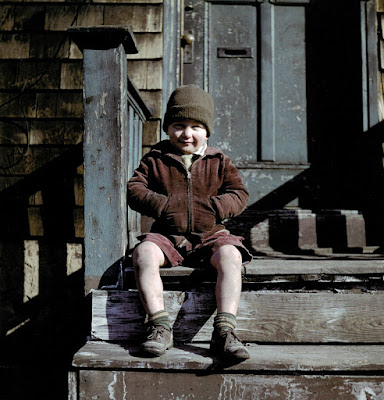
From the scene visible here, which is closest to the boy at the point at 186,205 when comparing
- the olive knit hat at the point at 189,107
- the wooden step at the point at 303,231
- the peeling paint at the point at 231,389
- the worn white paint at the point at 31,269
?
the olive knit hat at the point at 189,107

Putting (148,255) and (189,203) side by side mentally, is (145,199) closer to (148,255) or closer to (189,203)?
(189,203)

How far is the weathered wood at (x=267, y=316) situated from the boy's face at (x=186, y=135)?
802mm

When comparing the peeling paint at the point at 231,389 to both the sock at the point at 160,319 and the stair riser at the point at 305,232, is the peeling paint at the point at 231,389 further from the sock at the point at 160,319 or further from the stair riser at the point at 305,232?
the stair riser at the point at 305,232

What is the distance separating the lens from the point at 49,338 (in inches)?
138

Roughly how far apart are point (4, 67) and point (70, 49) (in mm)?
591

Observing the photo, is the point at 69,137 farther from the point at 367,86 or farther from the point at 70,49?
the point at 367,86

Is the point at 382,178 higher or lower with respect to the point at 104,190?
higher

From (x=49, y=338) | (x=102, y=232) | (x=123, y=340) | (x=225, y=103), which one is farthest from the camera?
(x=225, y=103)

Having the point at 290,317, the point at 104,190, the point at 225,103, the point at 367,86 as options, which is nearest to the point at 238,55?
the point at 225,103

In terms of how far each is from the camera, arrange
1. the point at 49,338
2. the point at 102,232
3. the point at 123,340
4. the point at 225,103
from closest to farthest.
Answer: the point at 123,340
the point at 102,232
the point at 49,338
the point at 225,103

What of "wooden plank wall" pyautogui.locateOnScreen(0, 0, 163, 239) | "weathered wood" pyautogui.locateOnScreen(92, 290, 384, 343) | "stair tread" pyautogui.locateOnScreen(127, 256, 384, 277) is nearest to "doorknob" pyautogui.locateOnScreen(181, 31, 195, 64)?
"wooden plank wall" pyautogui.locateOnScreen(0, 0, 163, 239)

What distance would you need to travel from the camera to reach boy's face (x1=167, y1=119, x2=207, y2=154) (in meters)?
2.34

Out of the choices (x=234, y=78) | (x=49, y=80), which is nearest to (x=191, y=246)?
(x=234, y=78)

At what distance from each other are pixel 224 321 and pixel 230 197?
0.71 m
